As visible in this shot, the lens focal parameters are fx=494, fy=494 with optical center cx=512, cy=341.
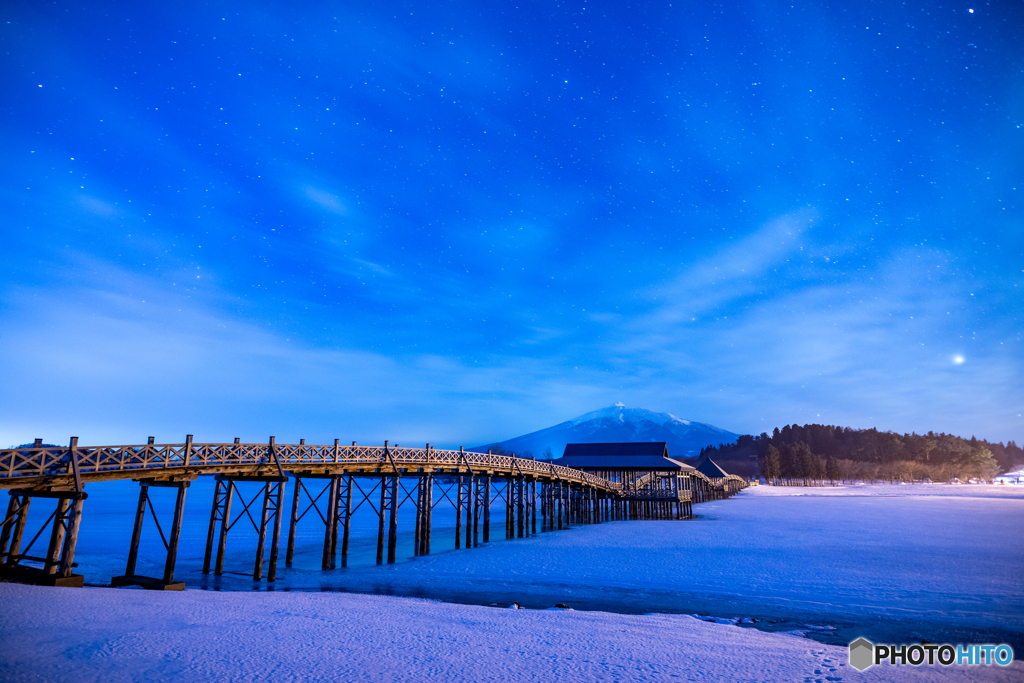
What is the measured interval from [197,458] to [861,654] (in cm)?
2177

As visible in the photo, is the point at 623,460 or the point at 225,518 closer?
the point at 225,518

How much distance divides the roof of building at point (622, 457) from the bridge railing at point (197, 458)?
103 ft

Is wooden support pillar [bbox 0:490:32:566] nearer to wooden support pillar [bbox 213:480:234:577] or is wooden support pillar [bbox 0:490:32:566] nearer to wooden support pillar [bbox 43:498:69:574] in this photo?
wooden support pillar [bbox 43:498:69:574]

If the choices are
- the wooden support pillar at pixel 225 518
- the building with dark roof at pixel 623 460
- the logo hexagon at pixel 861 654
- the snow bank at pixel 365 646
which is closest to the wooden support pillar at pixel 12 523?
the snow bank at pixel 365 646

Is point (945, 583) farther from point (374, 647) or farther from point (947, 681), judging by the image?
point (374, 647)

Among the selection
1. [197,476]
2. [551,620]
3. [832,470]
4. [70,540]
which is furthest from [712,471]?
[70,540]

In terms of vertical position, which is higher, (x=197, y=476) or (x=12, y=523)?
(x=197, y=476)

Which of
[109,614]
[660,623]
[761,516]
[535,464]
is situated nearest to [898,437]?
[761,516]

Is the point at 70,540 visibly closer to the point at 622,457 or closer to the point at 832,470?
→ the point at 622,457

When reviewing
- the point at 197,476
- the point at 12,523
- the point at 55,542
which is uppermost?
the point at 197,476

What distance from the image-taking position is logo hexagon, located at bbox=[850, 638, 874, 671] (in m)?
10.2

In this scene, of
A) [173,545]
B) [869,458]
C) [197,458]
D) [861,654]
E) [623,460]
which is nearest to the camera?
[861,654]

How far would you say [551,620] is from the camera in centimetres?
1327

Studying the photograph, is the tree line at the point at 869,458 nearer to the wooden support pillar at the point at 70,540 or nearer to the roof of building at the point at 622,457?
the roof of building at the point at 622,457
